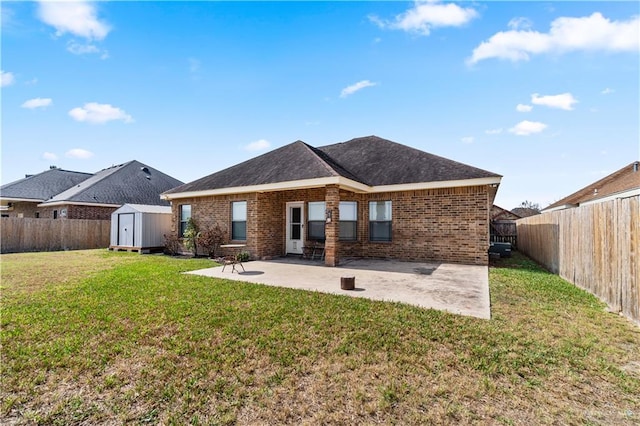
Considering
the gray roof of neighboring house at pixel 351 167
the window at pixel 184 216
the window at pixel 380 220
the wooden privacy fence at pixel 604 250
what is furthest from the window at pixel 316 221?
the wooden privacy fence at pixel 604 250

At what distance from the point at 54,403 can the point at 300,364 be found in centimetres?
237

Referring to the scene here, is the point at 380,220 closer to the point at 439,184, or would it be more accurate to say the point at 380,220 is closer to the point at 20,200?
the point at 439,184

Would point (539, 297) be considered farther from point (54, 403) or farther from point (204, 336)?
point (54, 403)

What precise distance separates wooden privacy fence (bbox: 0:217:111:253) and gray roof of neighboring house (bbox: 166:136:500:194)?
8808 mm

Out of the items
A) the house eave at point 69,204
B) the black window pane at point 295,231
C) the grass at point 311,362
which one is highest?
the house eave at point 69,204

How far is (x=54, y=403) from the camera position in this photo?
2816 mm

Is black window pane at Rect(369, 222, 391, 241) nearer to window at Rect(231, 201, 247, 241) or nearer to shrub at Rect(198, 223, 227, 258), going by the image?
window at Rect(231, 201, 247, 241)

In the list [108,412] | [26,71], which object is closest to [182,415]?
[108,412]

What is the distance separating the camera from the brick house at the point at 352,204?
1019 cm

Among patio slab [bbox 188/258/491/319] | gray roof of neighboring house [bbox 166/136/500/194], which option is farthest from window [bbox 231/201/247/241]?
patio slab [bbox 188/258/491/319]

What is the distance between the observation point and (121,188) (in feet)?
77.5

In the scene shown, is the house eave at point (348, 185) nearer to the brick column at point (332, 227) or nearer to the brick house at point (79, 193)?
the brick column at point (332, 227)

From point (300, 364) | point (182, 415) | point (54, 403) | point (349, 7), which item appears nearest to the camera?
point (182, 415)

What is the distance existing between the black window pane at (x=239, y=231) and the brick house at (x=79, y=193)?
14695 millimetres
